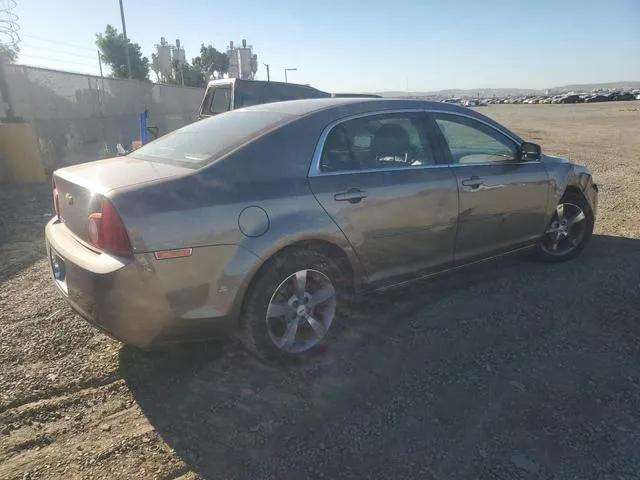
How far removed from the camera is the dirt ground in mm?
2312

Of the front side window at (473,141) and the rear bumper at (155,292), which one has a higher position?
the front side window at (473,141)

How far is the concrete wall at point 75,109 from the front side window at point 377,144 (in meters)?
9.47

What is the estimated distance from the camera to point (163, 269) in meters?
2.52

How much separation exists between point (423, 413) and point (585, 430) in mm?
805

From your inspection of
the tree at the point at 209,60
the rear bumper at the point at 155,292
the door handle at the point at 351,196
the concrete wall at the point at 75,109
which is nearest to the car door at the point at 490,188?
the door handle at the point at 351,196

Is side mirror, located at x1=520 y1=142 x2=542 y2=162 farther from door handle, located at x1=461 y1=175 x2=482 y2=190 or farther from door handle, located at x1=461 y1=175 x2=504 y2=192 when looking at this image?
door handle, located at x1=461 y1=175 x2=482 y2=190

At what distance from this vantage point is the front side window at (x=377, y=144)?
3.23 meters

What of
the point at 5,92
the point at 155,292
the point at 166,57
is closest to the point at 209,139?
the point at 155,292

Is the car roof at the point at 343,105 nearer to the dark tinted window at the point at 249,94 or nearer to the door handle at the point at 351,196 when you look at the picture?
the door handle at the point at 351,196

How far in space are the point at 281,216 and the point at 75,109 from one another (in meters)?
11.4

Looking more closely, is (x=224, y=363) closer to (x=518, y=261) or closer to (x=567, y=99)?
(x=518, y=261)

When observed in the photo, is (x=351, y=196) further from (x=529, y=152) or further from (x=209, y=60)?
(x=209, y=60)

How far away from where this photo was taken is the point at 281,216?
2863 mm

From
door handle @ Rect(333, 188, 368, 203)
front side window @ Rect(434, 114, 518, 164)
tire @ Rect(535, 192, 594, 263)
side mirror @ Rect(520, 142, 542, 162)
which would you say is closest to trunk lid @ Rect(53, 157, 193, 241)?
door handle @ Rect(333, 188, 368, 203)
